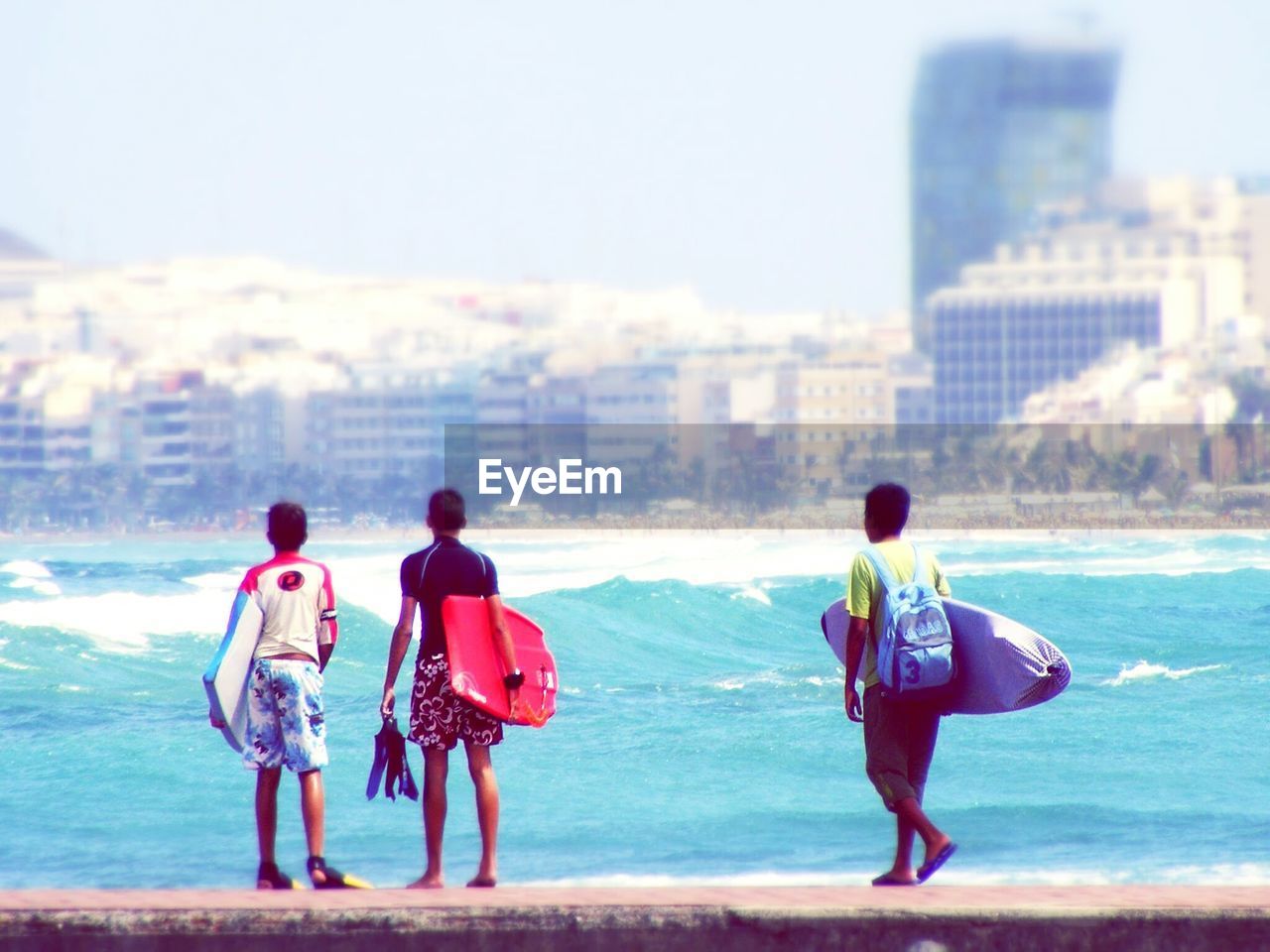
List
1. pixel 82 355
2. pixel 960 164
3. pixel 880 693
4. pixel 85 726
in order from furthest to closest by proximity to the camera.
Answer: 1. pixel 960 164
2. pixel 82 355
3. pixel 85 726
4. pixel 880 693

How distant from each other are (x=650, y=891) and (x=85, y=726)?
11.5 metres

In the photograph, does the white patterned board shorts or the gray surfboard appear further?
the white patterned board shorts

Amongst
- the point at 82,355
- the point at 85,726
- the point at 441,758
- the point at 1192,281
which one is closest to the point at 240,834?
the point at 441,758

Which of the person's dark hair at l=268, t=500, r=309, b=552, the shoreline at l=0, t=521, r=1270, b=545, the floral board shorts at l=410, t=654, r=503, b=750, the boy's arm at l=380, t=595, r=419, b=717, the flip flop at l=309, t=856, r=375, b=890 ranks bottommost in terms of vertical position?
the shoreline at l=0, t=521, r=1270, b=545

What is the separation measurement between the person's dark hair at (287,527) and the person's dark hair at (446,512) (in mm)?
266

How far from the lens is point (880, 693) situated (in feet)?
13.7

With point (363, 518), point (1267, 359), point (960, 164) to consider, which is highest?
point (960, 164)

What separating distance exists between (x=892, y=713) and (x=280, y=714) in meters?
1.25

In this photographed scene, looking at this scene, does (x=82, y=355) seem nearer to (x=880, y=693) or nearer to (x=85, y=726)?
(x=85, y=726)

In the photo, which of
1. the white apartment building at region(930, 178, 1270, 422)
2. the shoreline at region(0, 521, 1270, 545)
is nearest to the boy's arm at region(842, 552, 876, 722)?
the shoreline at region(0, 521, 1270, 545)

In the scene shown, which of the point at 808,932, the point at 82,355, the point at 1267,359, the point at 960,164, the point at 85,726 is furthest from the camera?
the point at 960,164

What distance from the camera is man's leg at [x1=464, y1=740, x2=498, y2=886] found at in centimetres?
421

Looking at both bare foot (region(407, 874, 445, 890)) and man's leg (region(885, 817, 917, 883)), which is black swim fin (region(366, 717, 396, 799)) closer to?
bare foot (region(407, 874, 445, 890))

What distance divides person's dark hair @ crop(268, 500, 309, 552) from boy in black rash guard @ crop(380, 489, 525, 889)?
237 mm
